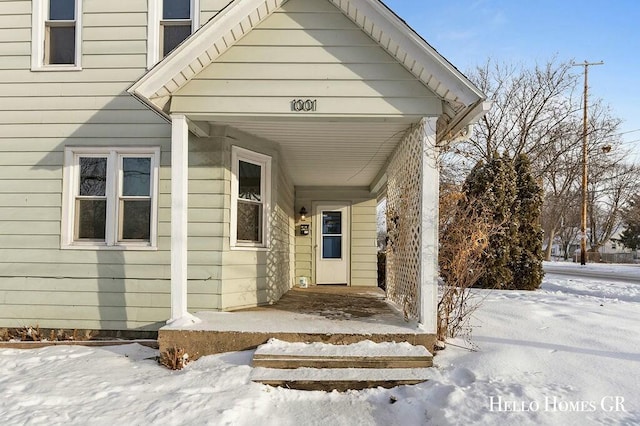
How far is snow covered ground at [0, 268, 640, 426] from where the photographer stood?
3309mm

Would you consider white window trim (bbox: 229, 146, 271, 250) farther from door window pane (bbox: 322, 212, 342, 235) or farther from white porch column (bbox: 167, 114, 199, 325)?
door window pane (bbox: 322, 212, 342, 235)

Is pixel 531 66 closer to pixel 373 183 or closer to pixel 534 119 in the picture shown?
pixel 534 119

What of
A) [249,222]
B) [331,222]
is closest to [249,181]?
[249,222]

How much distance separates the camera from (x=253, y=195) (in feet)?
21.5

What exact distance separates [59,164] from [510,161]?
9.82 metres

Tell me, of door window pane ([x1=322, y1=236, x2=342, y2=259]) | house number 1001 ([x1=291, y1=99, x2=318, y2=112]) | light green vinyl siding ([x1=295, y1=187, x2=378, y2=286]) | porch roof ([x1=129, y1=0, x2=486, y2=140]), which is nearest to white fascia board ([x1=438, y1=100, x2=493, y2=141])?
porch roof ([x1=129, y1=0, x2=486, y2=140])

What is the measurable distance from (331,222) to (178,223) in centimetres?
633

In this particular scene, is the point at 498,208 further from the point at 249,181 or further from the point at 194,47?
the point at 194,47

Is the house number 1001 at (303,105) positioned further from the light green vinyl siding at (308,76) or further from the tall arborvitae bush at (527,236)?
the tall arborvitae bush at (527,236)

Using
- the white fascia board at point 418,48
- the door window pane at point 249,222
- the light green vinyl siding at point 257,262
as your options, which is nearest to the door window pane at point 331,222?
the light green vinyl siding at point 257,262

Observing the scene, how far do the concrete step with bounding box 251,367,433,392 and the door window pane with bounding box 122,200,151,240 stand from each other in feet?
10.00

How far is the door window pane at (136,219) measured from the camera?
6.08 m

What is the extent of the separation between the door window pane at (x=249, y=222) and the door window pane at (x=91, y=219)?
1914mm

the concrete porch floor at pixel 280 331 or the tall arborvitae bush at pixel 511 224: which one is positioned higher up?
the tall arborvitae bush at pixel 511 224
